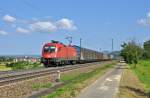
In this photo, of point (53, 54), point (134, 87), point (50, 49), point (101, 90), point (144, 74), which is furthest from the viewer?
point (50, 49)

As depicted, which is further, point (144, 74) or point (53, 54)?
point (53, 54)

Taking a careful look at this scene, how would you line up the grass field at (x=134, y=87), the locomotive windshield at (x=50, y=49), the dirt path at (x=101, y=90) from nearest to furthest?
the dirt path at (x=101, y=90) → the grass field at (x=134, y=87) → the locomotive windshield at (x=50, y=49)

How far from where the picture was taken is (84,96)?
1861 centimetres

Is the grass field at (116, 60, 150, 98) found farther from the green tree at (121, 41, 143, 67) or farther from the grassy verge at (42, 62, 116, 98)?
the green tree at (121, 41, 143, 67)

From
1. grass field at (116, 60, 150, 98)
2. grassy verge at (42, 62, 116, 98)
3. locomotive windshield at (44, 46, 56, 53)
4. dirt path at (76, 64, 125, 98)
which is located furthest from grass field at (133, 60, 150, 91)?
locomotive windshield at (44, 46, 56, 53)

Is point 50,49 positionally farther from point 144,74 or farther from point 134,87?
point 134,87

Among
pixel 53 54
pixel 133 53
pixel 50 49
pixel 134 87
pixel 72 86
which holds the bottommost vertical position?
pixel 134 87

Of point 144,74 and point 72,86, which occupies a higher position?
point 144,74

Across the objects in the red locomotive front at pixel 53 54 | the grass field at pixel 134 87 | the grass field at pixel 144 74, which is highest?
the red locomotive front at pixel 53 54

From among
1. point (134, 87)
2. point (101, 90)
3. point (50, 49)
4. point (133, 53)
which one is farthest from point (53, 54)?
point (101, 90)

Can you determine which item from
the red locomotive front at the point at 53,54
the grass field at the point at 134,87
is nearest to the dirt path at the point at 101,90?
the grass field at the point at 134,87

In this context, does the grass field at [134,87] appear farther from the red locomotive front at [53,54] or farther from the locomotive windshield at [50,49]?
the locomotive windshield at [50,49]

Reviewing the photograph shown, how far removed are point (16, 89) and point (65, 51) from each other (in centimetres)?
4448

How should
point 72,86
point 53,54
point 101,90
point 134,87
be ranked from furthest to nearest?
point 53,54 → point 134,87 → point 72,86 → point 101,90
